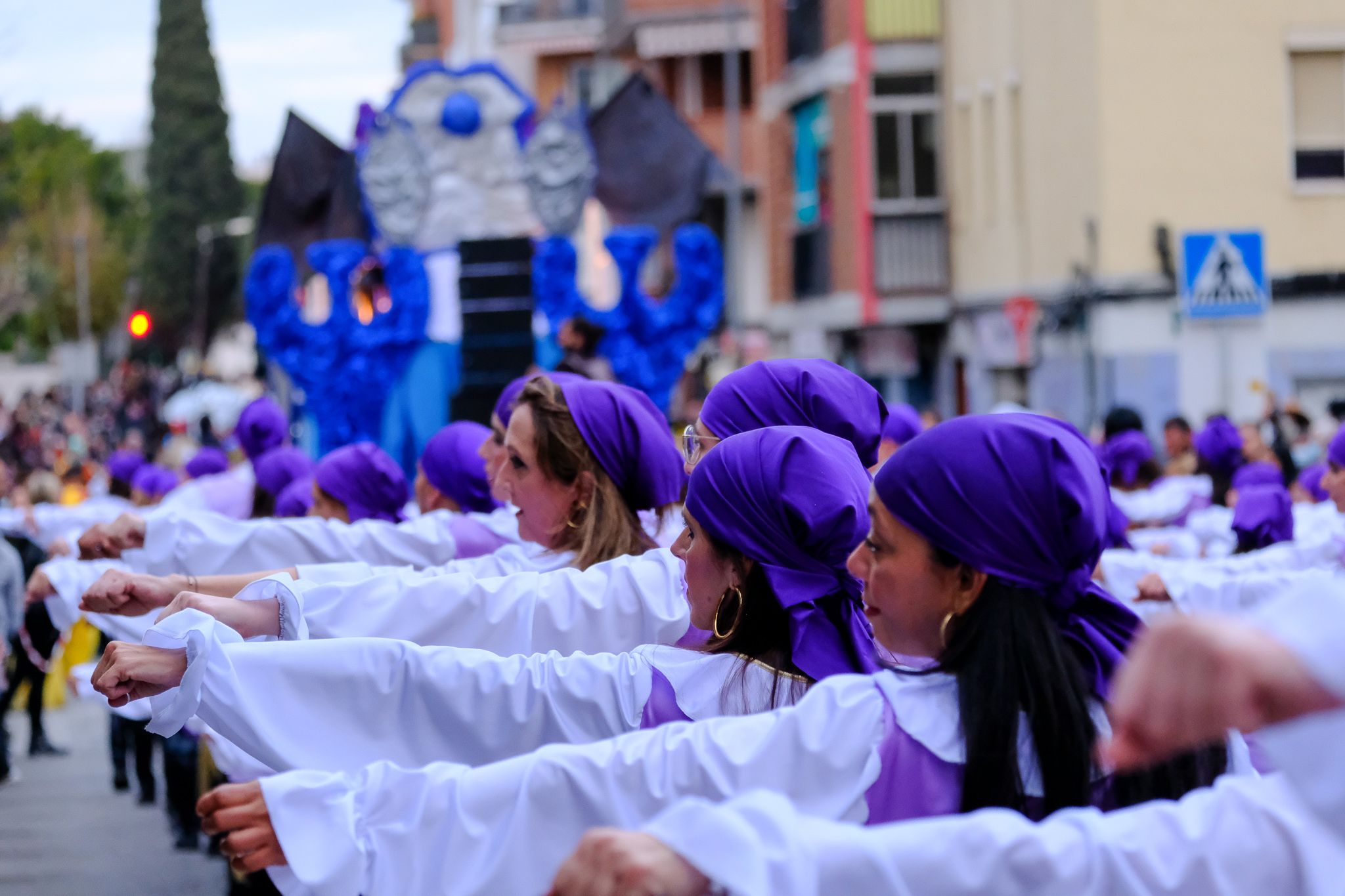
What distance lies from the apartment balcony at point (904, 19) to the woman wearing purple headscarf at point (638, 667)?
2277 centimetres

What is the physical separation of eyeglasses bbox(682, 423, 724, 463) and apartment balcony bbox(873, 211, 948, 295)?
21649 millimetres

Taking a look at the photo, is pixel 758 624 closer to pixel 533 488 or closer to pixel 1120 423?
pixel 533 488

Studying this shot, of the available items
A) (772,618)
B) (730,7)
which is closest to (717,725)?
(772,618)

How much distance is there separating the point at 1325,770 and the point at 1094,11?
60.6 feet

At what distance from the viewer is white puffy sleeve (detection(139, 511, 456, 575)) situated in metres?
6.00

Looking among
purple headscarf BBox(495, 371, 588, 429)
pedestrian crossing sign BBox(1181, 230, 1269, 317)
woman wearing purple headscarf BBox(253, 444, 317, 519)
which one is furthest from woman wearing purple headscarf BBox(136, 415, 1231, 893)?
pedestrian crossing sign BBox(1181, 230, 1269, 317)

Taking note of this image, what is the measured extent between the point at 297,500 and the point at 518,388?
2.45 meters

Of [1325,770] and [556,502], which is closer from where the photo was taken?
[1325,770]

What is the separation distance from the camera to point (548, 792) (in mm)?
2768

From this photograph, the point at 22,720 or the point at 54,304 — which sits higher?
the point at 54,304

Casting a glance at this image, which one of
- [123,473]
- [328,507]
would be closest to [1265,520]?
[328,507]

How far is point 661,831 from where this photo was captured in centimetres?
219

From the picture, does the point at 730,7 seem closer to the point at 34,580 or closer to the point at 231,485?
the point at 231,485

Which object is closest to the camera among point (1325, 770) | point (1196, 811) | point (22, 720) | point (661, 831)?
point (1325, 770)
